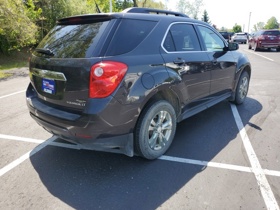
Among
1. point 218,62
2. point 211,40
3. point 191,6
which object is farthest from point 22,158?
point 191,6

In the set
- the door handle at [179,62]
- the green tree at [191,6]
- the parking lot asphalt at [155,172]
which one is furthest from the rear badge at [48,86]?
the green tree at [191,6]

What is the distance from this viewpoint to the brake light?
243cm

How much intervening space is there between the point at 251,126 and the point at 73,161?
305 cm

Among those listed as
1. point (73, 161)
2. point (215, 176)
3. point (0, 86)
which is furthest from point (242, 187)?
point (0, 86)

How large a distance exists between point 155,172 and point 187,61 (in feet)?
5.25

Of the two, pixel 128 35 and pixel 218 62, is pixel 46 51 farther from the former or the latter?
pixel 218 62

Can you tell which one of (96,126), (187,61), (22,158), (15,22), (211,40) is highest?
(15,22)

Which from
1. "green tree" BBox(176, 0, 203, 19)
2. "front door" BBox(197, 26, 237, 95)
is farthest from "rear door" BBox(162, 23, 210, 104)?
"green tree" BBox(176, 0, 203, 19)

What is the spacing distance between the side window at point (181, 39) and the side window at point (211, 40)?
29 cm

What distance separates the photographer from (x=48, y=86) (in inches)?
112

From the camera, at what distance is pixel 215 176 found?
2.83 metres

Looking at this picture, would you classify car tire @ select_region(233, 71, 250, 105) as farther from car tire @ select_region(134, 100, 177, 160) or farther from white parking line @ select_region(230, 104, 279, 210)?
car tire @ select_region(134, 100, 177, 160)

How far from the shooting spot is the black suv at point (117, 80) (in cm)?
249

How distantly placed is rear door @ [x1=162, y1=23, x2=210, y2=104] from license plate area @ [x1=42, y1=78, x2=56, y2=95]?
1391 mm
